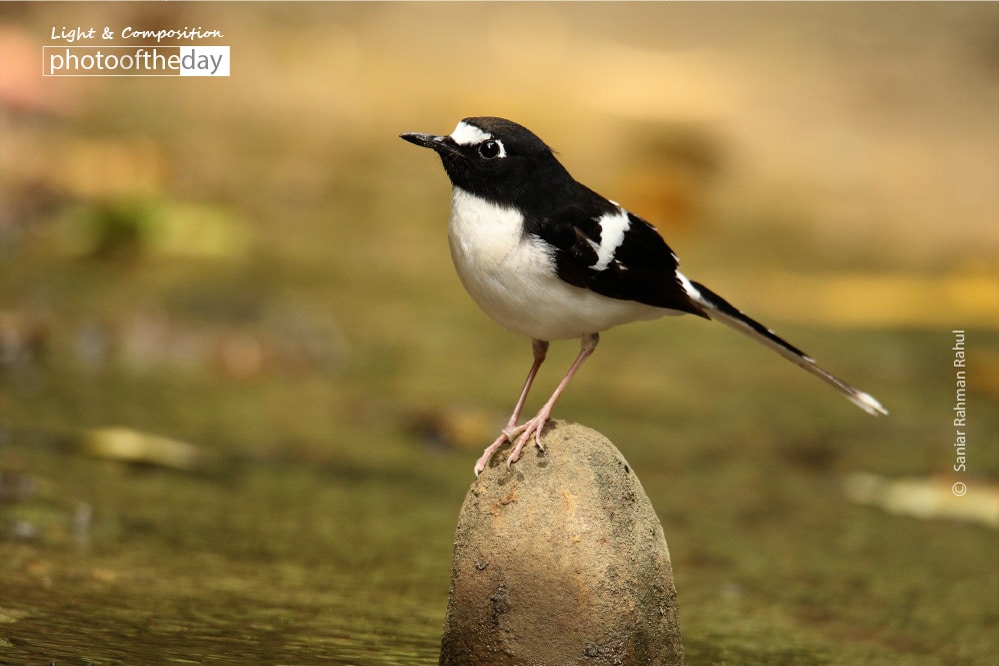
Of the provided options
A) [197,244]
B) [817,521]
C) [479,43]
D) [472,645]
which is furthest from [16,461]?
[479,43]

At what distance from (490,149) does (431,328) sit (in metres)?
6.43

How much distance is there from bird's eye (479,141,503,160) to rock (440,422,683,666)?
38.7 inches

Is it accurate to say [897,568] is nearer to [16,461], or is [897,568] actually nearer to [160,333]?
[16,461]

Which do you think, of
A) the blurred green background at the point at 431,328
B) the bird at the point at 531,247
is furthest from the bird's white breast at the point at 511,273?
the blurred green background at the point at 431,328

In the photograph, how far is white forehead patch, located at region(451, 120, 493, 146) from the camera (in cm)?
491

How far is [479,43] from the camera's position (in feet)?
61.3

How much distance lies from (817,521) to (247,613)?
347cm

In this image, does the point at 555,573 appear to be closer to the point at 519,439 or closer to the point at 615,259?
the point at 519,439

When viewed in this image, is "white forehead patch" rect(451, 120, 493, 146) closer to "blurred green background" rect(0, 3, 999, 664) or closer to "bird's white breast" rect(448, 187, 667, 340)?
"bird's white breast" rect(448, 187, 667, 340)

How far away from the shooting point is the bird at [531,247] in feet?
15.8

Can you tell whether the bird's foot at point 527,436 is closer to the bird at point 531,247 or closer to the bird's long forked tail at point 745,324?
the bird at point 531,247

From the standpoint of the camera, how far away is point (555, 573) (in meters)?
4.75

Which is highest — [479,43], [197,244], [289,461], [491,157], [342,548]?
[479,43]

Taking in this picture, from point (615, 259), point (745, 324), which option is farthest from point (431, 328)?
point (615, 259)
